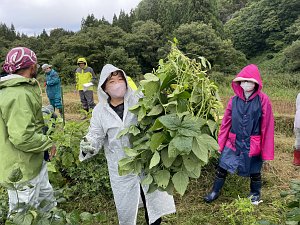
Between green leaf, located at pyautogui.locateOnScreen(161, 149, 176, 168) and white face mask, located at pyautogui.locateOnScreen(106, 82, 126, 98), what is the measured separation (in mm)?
726

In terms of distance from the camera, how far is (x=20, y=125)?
6.59ft

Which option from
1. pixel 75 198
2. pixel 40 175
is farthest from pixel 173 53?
pixel 75 198

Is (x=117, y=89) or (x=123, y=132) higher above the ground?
(x=117, y=89)

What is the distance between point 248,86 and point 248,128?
0.36 m

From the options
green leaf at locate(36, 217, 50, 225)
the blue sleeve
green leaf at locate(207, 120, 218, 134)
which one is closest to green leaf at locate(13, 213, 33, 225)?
green leaf at locate(36, 217, 50, 225)

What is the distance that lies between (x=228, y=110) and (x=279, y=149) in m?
2.73

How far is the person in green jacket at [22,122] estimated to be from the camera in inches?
79.2

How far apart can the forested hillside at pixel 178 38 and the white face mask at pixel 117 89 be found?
38.9ft

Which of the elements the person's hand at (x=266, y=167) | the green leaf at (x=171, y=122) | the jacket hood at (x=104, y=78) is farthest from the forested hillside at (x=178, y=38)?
the green leaf at (x=171, y=122)

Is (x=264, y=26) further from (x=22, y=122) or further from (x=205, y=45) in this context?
(x=22, y=122)

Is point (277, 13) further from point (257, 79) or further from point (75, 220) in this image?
point (75, 220)

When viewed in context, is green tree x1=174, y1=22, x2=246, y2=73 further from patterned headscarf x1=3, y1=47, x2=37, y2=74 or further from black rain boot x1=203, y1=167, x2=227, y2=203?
patterned headscarf x1=3, y1=47, x2=37, y2=74

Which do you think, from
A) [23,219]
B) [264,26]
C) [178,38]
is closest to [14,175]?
[23,219]

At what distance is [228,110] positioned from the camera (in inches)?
121
